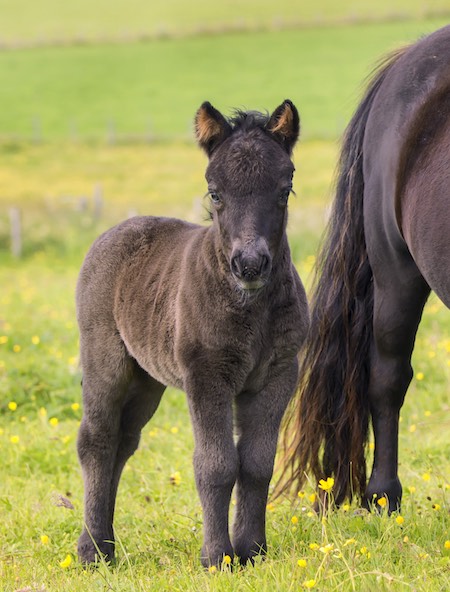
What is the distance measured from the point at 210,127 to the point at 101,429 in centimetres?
167

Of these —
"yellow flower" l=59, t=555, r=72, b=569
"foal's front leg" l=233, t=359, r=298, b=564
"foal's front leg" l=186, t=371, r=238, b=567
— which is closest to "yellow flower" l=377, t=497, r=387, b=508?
"foal's front leg" l=233, t=359, r=298, b=564

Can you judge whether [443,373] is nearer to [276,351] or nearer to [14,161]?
[276,351]

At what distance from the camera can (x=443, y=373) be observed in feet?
26.6

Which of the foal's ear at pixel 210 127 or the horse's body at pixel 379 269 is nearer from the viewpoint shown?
the foal's ear at pixel 210 127

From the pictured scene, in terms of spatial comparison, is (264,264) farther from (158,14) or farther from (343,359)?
(158,14)

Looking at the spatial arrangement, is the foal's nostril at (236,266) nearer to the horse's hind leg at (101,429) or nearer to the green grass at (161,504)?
the green grass at (161,504)

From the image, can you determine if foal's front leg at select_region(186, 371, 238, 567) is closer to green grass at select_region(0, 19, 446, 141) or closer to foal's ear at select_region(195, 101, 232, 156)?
foal's ear at select_region(195, 101, 232, 156)

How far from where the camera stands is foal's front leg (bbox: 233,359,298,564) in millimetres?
3934

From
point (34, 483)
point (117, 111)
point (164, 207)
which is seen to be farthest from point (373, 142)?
point (117, 111)

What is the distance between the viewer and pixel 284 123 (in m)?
3.82

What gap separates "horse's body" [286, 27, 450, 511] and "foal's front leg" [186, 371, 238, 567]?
48.1 inches

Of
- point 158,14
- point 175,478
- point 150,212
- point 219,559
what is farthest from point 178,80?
point 219,559

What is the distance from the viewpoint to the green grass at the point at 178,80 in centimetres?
3953

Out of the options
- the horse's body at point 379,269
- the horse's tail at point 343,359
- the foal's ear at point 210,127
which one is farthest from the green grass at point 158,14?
the foal's ear at point 210,127
